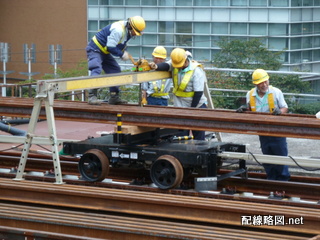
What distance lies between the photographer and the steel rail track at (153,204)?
336 inches

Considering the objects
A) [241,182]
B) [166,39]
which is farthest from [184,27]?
[241,182]

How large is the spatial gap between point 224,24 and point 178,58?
24198 millimetres

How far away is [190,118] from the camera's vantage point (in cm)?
980

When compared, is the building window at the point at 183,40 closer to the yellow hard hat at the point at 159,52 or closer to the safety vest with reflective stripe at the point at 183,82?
the yellow hard hat at the point at 159,52

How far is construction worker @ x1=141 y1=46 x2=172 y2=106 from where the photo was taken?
13391 millimetres

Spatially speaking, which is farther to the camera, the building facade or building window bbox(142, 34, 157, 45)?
building window bbox(142, 34, 157, 45)

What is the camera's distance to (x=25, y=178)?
10.8 metres

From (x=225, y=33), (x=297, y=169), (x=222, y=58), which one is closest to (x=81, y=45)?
(x=225, y=33)

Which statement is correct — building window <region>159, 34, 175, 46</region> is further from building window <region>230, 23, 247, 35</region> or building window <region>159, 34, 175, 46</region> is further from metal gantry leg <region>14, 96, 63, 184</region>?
metal gantry leg <region>14, 96, 63, 184</region>

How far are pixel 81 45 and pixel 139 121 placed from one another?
33.0 meters

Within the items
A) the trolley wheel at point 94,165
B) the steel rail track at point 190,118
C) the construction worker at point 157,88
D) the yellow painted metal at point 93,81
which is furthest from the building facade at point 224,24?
the trolley wheel at point 94,165

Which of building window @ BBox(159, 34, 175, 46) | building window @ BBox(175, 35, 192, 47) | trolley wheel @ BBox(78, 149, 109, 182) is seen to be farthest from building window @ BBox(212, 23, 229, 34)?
trolley wheel @ BBox(78, 149, 109, 182)

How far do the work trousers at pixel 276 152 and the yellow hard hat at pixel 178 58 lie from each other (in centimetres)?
179

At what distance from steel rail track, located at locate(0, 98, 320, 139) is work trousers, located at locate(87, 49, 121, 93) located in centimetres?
82
